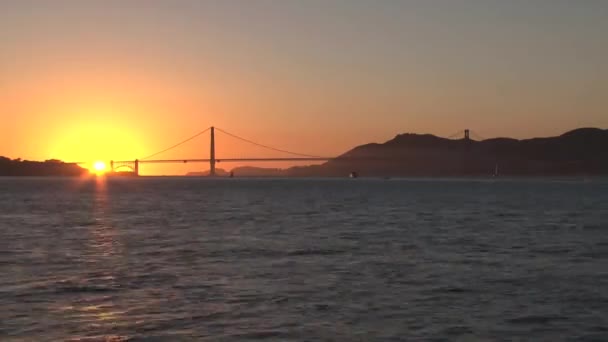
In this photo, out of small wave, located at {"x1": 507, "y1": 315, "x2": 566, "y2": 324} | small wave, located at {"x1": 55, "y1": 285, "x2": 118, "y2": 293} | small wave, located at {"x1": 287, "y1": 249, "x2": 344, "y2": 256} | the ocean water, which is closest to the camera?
the ocean water

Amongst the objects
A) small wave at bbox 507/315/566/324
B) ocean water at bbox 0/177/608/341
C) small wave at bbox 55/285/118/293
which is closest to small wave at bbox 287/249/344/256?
ocean water at bbox 0/177/608/341

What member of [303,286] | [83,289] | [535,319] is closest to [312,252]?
[303,286]

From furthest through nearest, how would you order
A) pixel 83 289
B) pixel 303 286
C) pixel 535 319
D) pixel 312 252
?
pixel 312 252, pixel 303 286, pixel 83 289, pixel 535 319

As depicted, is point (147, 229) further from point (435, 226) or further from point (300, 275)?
point (300, 275)

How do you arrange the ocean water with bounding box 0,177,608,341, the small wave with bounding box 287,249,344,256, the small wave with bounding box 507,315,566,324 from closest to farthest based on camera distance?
the ocean water with bounding box 0,177,608,341, the small wave with bounding box 507,315,566,324, the small wave with bounding box 287,249,344,256

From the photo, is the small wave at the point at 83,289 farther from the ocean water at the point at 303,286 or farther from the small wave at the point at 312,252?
the small wave at the point at 312,252

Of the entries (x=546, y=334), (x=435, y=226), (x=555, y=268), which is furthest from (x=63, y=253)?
(x=435, y=226)

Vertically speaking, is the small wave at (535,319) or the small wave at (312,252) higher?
the small wave at (312,252)

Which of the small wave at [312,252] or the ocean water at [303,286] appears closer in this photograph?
the ocean water at [303,286]

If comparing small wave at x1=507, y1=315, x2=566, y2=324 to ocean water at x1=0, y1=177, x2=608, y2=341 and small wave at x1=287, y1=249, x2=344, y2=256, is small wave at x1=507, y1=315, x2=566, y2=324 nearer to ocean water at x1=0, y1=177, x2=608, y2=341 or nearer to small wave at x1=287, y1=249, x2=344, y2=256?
ocean water at x1=0, y1=177, x2=608, y2=341

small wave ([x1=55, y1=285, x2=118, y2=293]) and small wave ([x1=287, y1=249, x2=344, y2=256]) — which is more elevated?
small wave ([x1=287, y1=249, x2=344, y2=256])

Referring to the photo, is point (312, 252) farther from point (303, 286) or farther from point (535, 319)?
point (535, 319)

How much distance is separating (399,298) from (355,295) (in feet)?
3.67

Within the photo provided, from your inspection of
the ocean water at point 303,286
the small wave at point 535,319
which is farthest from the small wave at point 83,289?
the small wave at point 535,319
